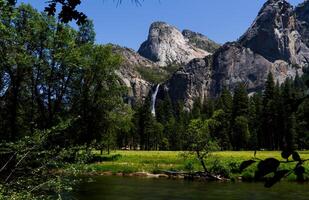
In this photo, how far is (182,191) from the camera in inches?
1361

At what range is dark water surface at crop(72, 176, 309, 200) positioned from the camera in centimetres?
3101

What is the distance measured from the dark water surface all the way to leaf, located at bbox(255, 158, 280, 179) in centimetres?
2717

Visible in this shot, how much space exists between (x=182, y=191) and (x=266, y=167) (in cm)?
3262

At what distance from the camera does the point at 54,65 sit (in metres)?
50.8

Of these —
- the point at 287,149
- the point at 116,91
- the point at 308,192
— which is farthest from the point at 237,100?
the point at 287,149

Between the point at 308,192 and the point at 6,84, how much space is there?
3057cm

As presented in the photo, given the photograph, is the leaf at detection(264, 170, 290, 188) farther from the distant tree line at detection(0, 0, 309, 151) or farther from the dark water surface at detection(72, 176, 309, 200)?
the distant tree line at detection(0, 0, 309, 151)

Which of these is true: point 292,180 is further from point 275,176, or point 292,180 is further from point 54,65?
point 275,176

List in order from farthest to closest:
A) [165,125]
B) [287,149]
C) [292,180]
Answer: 1. [165,125]
2. [292,180]
3. [287,149]

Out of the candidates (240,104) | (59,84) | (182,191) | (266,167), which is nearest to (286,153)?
(266,167)

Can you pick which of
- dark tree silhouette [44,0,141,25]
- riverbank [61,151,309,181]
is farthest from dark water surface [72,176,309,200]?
dark tree silhouette [44,0,141,25]

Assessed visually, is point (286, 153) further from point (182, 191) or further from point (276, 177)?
point (182, 191)

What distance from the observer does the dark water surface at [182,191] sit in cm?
3101

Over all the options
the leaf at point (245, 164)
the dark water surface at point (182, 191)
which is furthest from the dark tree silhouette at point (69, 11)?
the dark water surface at point (182, 191)
